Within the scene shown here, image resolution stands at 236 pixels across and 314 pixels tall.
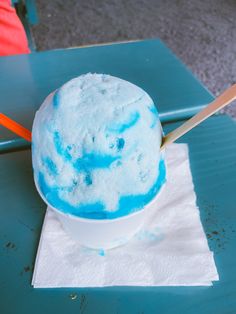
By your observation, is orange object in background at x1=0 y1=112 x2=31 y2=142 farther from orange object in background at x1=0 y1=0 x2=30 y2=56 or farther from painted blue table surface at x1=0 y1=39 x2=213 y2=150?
orange object in background at x1=0 y1=0 x2=30 y2=56

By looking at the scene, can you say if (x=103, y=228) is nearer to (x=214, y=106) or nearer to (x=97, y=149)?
(x=97, y=149)

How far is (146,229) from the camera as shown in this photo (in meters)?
0.61

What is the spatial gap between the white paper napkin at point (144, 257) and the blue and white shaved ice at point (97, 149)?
0.36ft

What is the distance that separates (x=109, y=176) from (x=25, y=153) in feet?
1.14

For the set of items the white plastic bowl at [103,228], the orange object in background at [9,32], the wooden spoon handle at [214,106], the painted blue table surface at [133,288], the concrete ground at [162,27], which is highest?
the wooden spoon handle at [214,106]

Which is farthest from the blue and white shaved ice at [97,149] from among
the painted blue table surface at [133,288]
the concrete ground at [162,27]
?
the concrete ground at [162,27]

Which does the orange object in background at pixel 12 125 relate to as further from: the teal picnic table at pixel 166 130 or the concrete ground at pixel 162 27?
the concrete ground at pixel 162 27

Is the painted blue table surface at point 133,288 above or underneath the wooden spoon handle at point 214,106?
underneath

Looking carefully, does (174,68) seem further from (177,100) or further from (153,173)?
(153,173)

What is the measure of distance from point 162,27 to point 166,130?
6.00 feet

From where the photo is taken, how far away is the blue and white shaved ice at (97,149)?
1.53 ft

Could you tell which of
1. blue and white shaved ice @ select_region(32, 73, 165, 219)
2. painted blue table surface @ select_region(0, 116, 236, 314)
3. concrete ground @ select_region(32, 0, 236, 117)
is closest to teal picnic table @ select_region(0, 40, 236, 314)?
painted blue table surface @ select_region(0, 116, 236, 314)

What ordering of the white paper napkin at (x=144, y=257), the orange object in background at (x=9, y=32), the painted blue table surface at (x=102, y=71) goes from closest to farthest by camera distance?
the white paper napkin at (x=144, y=257), the painted blue table surface at (x=102, y=71), the orange object in background at (x=9, y=32)

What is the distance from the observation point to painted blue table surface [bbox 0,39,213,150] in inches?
34.0
